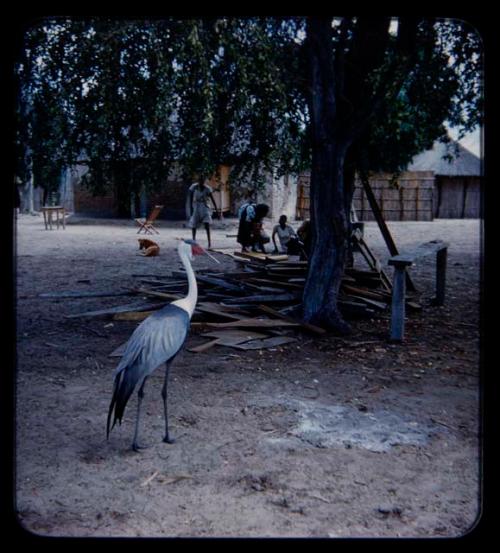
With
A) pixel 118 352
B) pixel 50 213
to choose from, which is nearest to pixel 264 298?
pixel 118 352

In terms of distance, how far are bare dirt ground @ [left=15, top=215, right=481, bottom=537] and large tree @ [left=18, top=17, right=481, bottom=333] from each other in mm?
1697

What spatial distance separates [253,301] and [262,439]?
4.07m

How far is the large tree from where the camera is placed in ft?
21.1

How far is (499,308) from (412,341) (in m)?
5.34

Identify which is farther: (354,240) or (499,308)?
(354,240)

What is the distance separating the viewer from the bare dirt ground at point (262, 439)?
3.46m

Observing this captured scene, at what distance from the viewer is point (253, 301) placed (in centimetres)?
856

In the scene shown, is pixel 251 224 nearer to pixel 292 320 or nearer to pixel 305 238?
pixel 305 238

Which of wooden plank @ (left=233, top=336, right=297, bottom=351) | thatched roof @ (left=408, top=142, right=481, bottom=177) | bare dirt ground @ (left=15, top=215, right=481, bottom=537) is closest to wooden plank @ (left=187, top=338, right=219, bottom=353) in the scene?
bare dirt ground @ (left=15, top=215, right=481, bottom=537)

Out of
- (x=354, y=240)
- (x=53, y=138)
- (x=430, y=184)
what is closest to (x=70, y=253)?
(x=354, y=240)

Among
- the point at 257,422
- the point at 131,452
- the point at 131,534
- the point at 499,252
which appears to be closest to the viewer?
the point at 499,252

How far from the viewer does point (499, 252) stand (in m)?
2.32

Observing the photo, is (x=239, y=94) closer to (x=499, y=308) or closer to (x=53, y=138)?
(x=53, y=138)

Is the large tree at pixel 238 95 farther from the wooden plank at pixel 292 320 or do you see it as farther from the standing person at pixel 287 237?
the standing person at pixel 287 237
